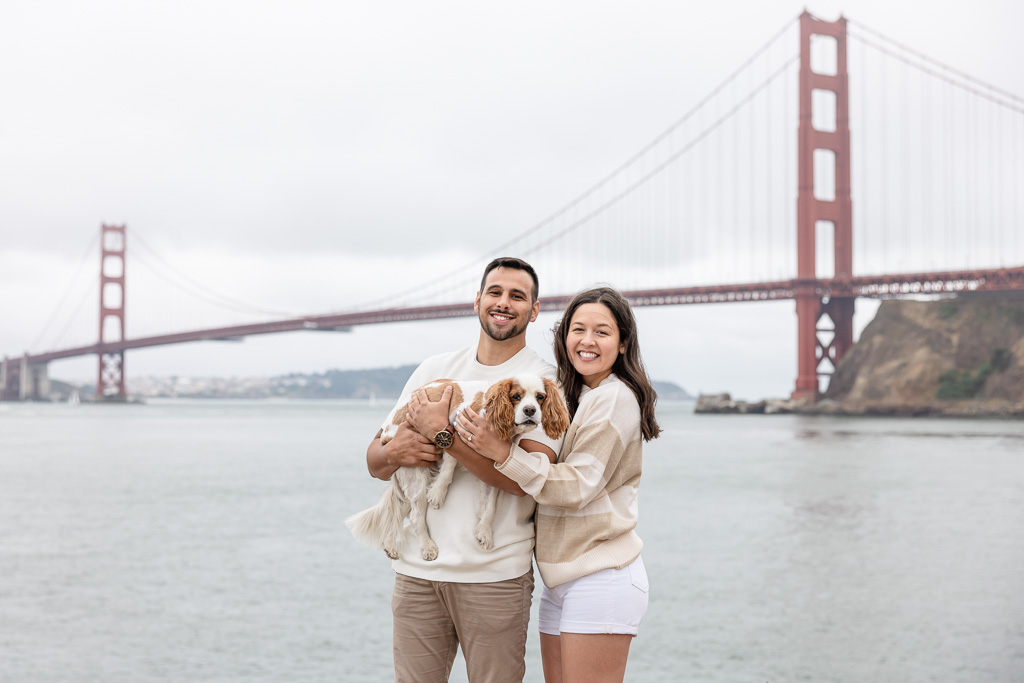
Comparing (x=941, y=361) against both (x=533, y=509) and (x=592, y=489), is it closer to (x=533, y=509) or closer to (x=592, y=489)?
(x=533, y=509)

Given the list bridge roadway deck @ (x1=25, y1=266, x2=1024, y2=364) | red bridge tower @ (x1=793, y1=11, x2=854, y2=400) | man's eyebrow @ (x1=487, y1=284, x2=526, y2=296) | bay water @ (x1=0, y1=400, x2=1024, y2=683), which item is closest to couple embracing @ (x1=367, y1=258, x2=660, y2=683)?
man's eyebrow @ (x1=487, y1=284, x2=526, y2=296)

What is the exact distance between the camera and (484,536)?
90.0 inches

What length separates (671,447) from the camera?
35.1 m

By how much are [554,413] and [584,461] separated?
5.3 inches

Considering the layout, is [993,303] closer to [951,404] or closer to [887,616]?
[951,404]

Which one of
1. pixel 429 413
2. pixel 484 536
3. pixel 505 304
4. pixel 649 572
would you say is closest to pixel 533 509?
pixel 484 536

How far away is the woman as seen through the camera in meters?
2.20

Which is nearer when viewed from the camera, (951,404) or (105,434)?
Result: (105,434)

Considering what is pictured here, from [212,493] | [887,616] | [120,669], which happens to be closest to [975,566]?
[887,616]

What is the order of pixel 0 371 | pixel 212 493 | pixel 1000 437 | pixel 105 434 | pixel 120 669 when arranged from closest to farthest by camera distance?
pixel 120 669, pixel 212 493, pixel 1000 437, pixel 105 434, pixel 0 371

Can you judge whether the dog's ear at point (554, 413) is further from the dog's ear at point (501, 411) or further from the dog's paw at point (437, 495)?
the dog's paw at point (437, 495)

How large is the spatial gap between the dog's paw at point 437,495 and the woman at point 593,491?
8.5 inches

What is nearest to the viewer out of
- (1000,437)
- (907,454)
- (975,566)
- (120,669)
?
(120,669)

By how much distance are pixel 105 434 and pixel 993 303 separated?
43.0 metres
